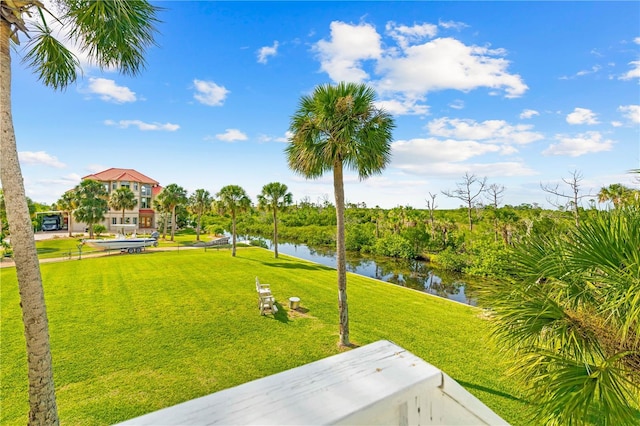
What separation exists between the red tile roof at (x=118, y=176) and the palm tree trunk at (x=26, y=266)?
45224mm

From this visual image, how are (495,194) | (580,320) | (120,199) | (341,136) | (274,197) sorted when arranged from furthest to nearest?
(120,199), (495,194), (274,197), (341,136), (580,320)

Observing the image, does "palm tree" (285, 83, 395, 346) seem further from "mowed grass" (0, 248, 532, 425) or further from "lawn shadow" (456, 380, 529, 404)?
"lawn shadow" (456, 380, 529, 404)

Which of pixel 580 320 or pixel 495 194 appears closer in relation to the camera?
pixel 580 320

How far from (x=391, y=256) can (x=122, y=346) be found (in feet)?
84.4

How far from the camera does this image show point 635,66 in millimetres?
8133

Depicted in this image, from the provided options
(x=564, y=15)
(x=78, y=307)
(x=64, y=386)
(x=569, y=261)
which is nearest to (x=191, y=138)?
(x=78, y=307)

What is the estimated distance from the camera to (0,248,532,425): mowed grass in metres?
5.46

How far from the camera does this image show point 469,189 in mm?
27328

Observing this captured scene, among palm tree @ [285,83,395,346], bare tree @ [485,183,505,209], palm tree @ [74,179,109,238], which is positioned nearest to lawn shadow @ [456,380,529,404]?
palm tree @ [285,83,395,346]

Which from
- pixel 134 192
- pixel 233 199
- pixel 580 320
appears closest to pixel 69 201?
pixel 134 192

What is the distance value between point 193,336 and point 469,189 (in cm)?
2772

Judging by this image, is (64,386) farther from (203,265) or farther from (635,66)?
(635,66)

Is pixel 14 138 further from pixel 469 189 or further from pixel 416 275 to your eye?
pixel 469 189

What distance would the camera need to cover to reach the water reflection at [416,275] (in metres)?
17.6
